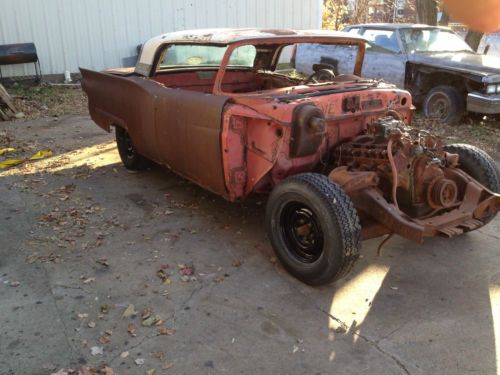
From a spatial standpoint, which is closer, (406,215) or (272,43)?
(406,215)

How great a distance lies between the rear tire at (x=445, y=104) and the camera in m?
8.00

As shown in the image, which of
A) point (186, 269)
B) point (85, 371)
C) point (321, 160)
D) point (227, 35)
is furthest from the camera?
point (227, 35)

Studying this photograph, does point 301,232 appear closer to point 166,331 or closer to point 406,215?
point 406,215

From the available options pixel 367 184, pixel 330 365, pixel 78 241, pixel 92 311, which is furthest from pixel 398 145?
pixel 78 241

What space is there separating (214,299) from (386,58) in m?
6.85

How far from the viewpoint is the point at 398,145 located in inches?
143

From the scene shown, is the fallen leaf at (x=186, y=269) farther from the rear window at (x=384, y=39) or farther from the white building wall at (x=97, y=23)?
the white building wall at (x=97, y=23)

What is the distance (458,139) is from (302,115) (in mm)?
4689

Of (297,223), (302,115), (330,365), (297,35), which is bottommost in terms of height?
(330,365)

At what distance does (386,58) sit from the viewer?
29.1ft

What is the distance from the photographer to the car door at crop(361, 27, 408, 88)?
28.4ft

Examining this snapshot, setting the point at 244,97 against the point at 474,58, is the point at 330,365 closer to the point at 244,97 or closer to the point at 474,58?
the point at 244,97

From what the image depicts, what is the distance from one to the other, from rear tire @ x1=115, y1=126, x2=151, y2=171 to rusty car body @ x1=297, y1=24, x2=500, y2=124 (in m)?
5.00

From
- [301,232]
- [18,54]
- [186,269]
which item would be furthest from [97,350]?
[18,54]
